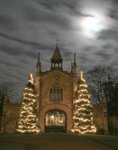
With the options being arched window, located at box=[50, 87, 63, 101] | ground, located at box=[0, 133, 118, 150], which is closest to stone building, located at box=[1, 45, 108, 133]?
arched window, located at box=[50, 87, 63, 101]

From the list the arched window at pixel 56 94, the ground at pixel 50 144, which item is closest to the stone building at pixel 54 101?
the arched window at pixel 56 94

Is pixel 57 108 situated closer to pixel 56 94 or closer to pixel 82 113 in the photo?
pixel 56 94

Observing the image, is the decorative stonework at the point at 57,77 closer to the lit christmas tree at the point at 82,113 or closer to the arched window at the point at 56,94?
the arched window at the point at 56,94

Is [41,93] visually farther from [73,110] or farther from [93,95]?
[93,95]

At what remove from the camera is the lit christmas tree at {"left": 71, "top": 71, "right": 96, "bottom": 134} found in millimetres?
28625

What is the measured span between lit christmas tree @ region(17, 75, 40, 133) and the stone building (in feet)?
7.28

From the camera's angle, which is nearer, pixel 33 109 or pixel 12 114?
pixel 33 109

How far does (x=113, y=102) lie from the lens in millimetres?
37281

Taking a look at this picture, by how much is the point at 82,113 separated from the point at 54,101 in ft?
19.7

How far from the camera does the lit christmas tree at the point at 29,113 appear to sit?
28703 mm

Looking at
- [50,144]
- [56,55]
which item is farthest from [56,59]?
[50,144]

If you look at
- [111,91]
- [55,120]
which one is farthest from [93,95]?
[55,120]

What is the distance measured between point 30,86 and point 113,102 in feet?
57.2

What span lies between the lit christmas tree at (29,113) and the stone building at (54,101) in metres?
2.22
